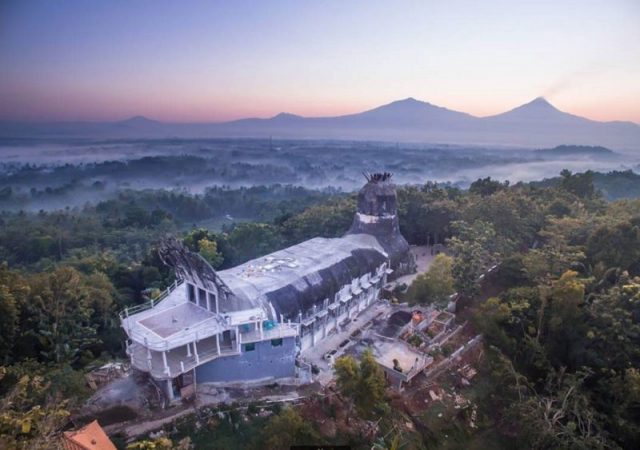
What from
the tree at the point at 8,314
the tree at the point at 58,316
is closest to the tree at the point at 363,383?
the tree at the point at 58,316

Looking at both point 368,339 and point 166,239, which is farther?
point 368,339

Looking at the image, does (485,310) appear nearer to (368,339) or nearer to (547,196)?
(368,339)

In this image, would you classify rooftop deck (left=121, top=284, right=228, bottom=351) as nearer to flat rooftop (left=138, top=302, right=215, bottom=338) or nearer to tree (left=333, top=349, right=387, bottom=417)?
flat rooftop (left=138, top=302, right=215, bottom=338)

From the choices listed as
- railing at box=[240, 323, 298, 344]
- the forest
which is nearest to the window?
railing at box=[240, 323, 298, 344]

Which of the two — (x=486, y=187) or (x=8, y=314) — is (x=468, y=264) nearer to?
(x=486, y=187)

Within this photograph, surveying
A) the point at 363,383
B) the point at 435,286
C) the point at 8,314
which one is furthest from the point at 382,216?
the point at 8,314

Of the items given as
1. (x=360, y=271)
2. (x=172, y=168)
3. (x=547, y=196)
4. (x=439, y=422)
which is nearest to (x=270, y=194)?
(x=172, y=168)

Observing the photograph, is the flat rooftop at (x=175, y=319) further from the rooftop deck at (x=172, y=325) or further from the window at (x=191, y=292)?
the window at (x=191, y=292)
